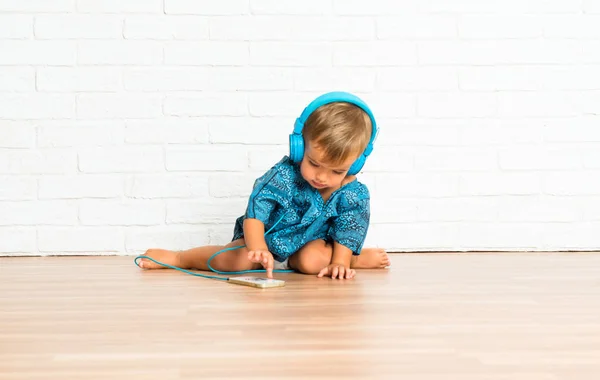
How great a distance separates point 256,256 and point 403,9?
3.84ft

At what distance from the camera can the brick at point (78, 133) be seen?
7.97 ft

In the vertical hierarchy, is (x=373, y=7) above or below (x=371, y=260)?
above

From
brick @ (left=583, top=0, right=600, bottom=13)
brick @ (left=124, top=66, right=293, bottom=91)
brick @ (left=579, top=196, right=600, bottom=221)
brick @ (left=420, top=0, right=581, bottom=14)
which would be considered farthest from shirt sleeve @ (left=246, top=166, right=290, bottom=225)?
brick @ (left=583, top=0, right=600, bottom=13)

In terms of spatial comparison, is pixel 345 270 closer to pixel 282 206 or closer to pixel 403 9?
pixel 282 206

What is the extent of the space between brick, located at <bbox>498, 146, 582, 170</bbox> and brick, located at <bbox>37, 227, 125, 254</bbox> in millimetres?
1402

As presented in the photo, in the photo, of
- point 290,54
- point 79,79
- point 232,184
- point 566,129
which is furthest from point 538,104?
point 79,79

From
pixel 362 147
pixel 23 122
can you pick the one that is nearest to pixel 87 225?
pixel 23 122

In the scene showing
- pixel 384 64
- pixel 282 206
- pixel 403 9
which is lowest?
pixel 282 206

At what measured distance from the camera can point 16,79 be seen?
2.42m

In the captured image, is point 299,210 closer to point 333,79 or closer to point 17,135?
point 333,79

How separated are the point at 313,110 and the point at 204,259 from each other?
589mm

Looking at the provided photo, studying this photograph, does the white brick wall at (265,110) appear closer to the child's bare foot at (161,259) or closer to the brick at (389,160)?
the brick at (389,160)

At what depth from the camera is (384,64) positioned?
8.13 feet

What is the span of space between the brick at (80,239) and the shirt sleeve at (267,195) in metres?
0.68
